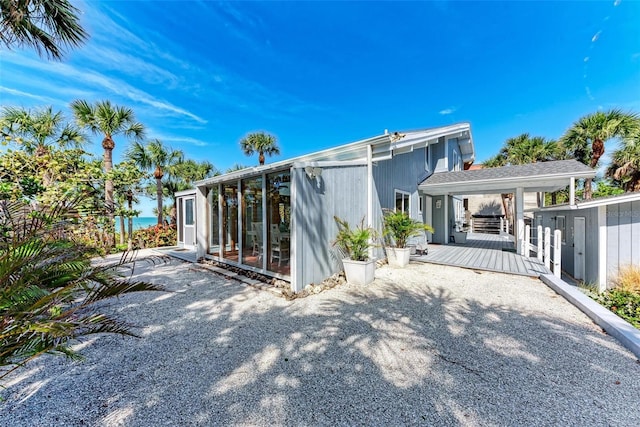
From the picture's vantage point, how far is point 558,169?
24.4 ft

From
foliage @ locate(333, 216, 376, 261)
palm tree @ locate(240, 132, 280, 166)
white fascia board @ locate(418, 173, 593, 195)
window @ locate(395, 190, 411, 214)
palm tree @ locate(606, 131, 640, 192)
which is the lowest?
foliage @ locate(333, 216, 376, 261)

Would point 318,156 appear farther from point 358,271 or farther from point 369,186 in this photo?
point 358,271

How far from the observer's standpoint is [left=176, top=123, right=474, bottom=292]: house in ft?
17.2

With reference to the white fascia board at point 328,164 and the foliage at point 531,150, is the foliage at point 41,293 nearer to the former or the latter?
the white fascia board at point 328,164

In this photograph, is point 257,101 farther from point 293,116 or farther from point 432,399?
point 432,399

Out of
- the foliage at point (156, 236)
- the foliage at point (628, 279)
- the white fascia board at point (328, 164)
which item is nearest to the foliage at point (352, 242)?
the white fascia board at point (328, 164)

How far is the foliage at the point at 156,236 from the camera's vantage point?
13.2 metres

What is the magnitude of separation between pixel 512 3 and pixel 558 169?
6.37 meters

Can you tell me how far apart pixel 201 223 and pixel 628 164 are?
18873 millimetres

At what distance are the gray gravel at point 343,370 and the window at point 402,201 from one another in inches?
191

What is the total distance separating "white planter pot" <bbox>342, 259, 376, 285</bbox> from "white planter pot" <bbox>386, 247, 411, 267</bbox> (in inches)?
73.1

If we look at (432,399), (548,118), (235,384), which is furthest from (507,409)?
(548,118)

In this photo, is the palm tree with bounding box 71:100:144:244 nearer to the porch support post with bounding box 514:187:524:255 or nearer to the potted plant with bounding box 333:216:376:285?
the potted plant with bounding box 333:216:376:285

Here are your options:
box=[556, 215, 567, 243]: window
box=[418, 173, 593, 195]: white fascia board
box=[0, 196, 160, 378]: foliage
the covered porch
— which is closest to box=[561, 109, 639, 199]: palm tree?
box=[556, 215, 567, 243]: window
